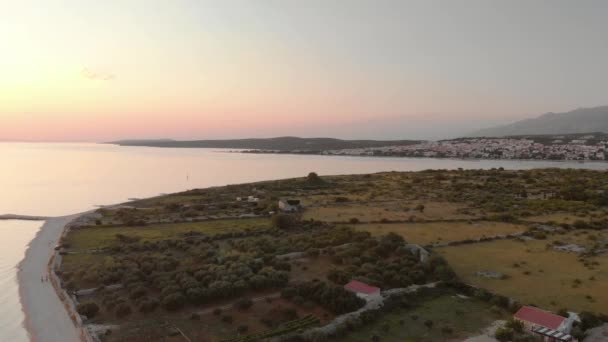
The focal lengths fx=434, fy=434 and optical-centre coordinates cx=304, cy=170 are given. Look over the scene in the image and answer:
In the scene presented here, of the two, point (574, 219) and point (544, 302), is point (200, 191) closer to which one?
point (574, 219)

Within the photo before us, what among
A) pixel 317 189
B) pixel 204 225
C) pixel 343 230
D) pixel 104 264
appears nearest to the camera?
pixel 104 264

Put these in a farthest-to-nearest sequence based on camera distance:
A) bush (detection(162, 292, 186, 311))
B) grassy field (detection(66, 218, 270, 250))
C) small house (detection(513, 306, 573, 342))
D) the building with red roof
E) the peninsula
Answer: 1. grassy field (detection(66, 218, 270, 250))
2. the building with red roof
3. bush (detection(162, 292, 186, 311))
4. the peninsula
5. small house (detection(513, 306, 573, 342))

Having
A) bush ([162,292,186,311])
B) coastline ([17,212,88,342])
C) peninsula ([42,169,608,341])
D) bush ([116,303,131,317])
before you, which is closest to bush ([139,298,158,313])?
peninsula ([42,169,608,341])

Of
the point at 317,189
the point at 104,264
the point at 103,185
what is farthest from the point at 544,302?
the point at 103,185

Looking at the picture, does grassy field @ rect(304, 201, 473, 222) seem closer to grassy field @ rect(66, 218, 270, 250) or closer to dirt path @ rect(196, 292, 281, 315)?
grassy field @ rect(66, 218, 270, 250)

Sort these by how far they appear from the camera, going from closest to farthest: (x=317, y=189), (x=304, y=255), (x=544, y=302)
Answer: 1. (x=544, y=302)
2. (x=304, y=255)
3. (x=317, y=189)

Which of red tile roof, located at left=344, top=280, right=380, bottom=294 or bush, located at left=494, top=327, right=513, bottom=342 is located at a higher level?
red tile roof, located at left=344, top=280, right=380, bottom=294

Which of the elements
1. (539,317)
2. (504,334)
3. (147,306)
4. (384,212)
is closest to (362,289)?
(504,334)
